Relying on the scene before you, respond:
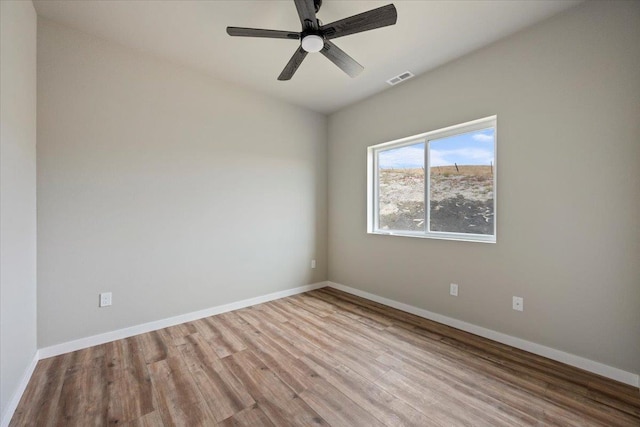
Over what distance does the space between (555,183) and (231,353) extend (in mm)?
2958

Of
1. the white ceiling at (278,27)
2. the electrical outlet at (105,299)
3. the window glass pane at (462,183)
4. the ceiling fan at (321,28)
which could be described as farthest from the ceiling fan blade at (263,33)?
the electrical outlet at (105,299)

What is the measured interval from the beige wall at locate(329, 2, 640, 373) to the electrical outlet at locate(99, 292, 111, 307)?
3.11 meters

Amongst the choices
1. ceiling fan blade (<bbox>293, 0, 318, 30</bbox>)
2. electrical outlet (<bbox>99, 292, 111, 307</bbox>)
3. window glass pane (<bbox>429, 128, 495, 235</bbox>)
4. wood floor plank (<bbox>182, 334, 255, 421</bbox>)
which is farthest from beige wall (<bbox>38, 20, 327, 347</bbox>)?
window glass pane (<bbox>429, 128, 495, 235</bbox>)

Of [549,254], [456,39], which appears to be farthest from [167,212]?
[549,254]

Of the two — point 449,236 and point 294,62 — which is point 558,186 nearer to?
point 449,236

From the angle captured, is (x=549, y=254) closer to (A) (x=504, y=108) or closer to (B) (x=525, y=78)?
(A) (x=504, y=108)

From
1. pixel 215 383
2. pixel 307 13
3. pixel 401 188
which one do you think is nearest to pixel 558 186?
pixel 401 188

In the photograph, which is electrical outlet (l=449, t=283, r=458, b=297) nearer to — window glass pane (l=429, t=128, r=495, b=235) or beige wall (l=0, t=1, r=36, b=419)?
window glass pane (l=429, t=128, r=495, b=235)

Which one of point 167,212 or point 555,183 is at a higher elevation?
point 555,183

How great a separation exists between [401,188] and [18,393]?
370cm

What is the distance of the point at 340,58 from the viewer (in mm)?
2068

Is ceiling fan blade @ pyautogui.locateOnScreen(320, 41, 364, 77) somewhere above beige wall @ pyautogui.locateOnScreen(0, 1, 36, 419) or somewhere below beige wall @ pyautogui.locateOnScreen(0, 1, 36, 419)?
above

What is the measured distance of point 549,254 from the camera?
6.93 ft

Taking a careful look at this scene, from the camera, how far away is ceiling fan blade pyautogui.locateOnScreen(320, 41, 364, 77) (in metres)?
1.94
